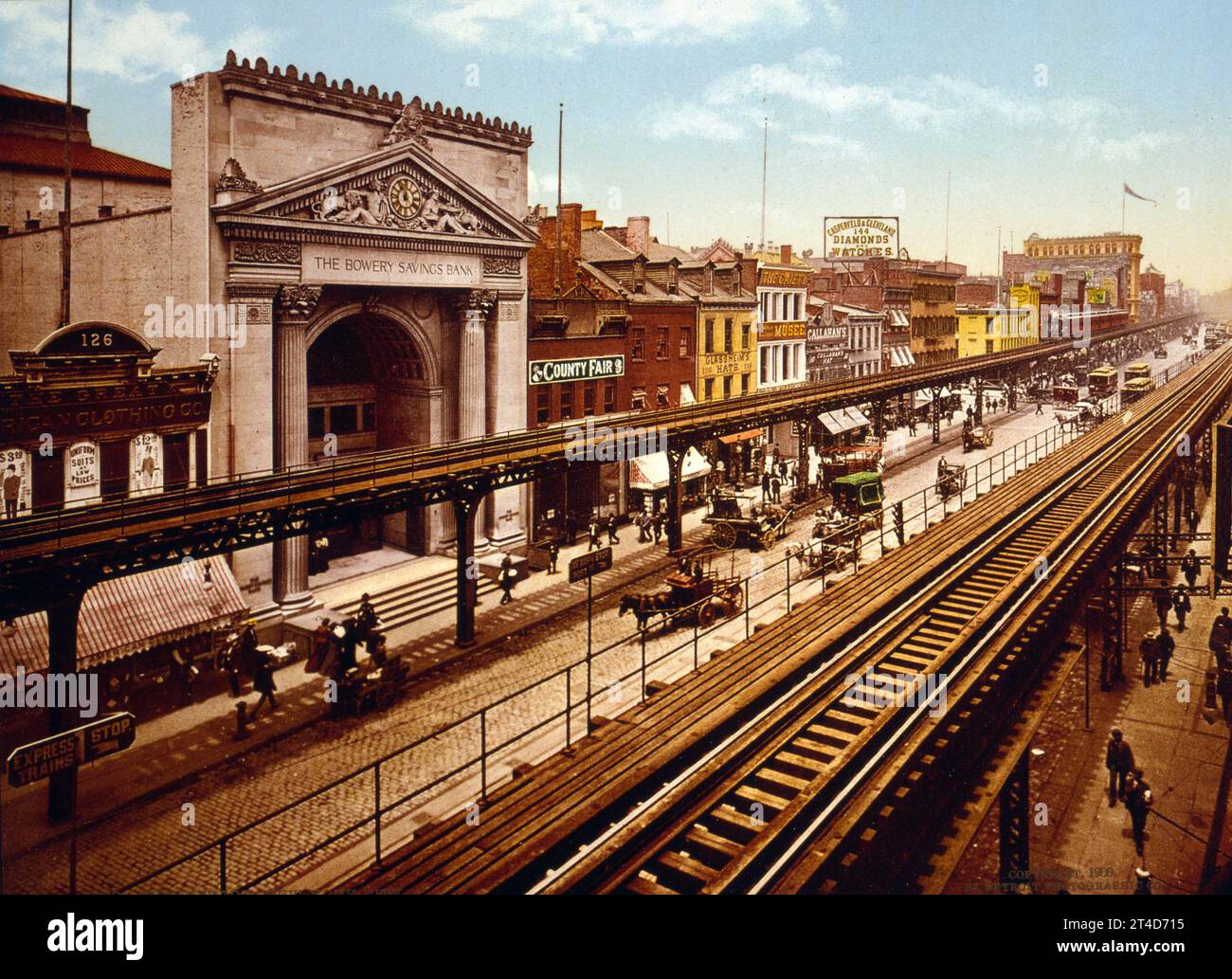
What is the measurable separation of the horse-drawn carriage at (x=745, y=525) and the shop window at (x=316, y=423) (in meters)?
14.3

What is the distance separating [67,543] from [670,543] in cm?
2020

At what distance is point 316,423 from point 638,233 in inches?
984

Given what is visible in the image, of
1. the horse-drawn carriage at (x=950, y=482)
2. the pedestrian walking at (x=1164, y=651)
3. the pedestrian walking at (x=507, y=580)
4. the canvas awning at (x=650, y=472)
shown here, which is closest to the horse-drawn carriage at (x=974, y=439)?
the horse-drawn carriage at (x=950, y=482)

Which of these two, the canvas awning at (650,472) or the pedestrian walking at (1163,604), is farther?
the canvas awning at (650,472)

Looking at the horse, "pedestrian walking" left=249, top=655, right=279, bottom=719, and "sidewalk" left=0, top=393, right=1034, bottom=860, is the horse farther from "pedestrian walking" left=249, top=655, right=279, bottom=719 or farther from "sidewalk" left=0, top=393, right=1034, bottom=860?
"pedestrian walking" left=249, top=655, right=279, bottom=719

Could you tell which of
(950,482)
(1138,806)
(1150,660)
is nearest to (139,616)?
(1138,806)

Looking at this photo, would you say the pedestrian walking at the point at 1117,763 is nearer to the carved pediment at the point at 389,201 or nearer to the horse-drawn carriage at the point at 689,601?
the horse-drawn carriage at the point at 689,601

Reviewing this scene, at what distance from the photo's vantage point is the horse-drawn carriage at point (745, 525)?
32656 millimetres

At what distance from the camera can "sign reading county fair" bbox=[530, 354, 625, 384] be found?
33.8m

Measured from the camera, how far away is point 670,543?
1271 inches

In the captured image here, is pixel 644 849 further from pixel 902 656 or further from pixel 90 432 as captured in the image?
pixel 90 432

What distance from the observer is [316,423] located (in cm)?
3012
